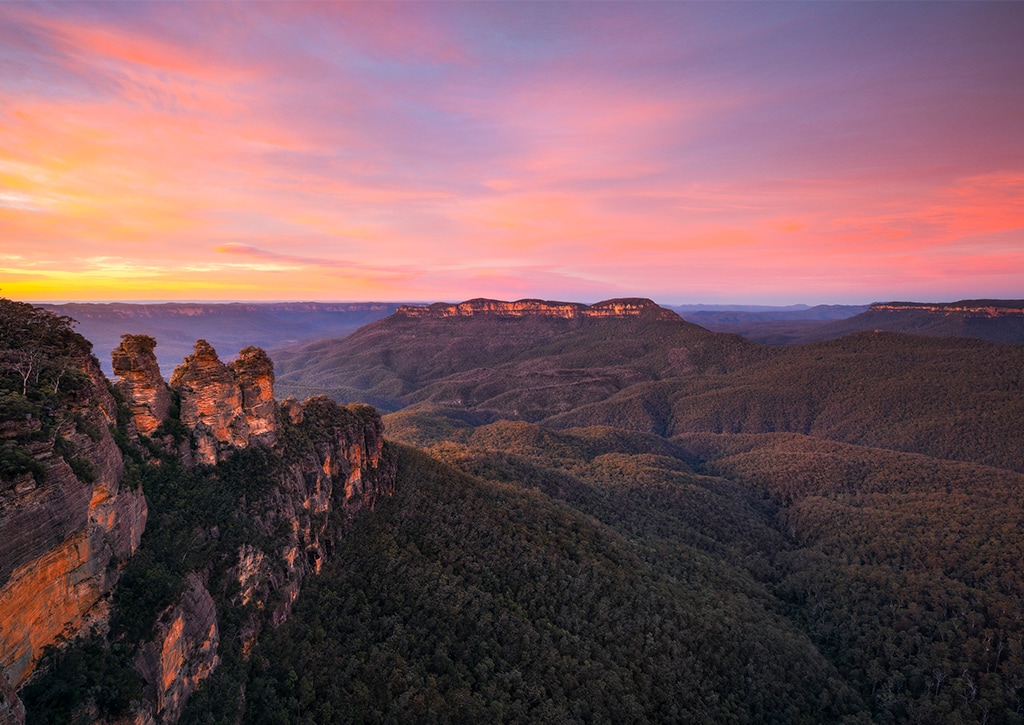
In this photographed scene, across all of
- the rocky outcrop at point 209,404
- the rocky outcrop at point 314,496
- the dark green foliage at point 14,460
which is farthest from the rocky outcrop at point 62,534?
the rocky outcrop at point 209,404

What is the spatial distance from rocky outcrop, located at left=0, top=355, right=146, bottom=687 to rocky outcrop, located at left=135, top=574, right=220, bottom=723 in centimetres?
349

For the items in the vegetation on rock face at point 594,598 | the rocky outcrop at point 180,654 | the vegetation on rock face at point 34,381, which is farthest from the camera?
the vegetation on rock face at point 594,598

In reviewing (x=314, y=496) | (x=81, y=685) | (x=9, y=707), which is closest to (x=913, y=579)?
(x=314, y=496)

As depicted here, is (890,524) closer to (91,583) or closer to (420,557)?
(420,557)

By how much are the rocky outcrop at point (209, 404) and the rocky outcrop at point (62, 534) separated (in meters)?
11.6

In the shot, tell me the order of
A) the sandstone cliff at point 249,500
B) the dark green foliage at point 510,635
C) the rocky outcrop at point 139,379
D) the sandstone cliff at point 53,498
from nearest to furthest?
the sandstone cliff at point 53,498, the sandstone cliff at point 249,500, the rocky outcrop at point 139,379, the dark green foliage at point 510,635

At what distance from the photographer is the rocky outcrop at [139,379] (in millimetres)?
32781

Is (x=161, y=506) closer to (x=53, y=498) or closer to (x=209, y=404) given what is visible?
(x=209, y=404)

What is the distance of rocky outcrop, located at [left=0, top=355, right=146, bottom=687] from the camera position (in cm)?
1738

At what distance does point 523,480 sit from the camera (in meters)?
88.2

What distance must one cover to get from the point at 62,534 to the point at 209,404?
20680 millimetres

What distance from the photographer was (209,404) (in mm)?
39031

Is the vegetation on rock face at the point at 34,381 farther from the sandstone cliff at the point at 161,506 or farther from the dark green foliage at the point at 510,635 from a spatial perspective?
the dark green foliage at the point at 510,635

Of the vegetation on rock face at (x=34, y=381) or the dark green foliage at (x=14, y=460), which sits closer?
the dark green foliage at (x=14, y=460)
